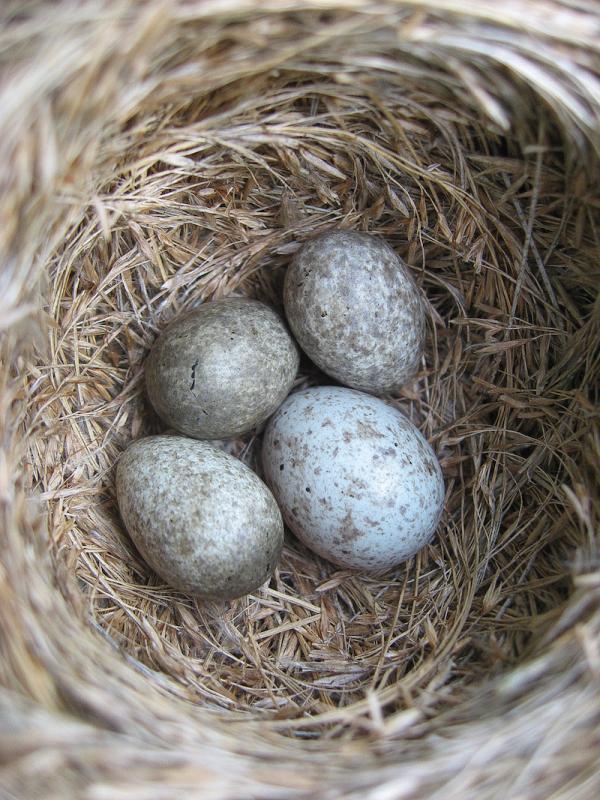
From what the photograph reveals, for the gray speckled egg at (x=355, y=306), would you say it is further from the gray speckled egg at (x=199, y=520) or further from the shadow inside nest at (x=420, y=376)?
the gray speckled egg at (x=199, y=520)

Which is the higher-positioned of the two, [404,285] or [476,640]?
[404,285]

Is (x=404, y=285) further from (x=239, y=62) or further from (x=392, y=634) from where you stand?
(x=392, y=634)

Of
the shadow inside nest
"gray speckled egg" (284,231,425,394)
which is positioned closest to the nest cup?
the shadow inside nest

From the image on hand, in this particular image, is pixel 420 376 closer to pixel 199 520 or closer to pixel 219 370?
pixel 219 370

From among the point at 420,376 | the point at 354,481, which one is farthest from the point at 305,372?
the point at 354,481

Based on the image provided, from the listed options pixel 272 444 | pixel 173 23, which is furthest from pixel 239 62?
pixel 272 444
